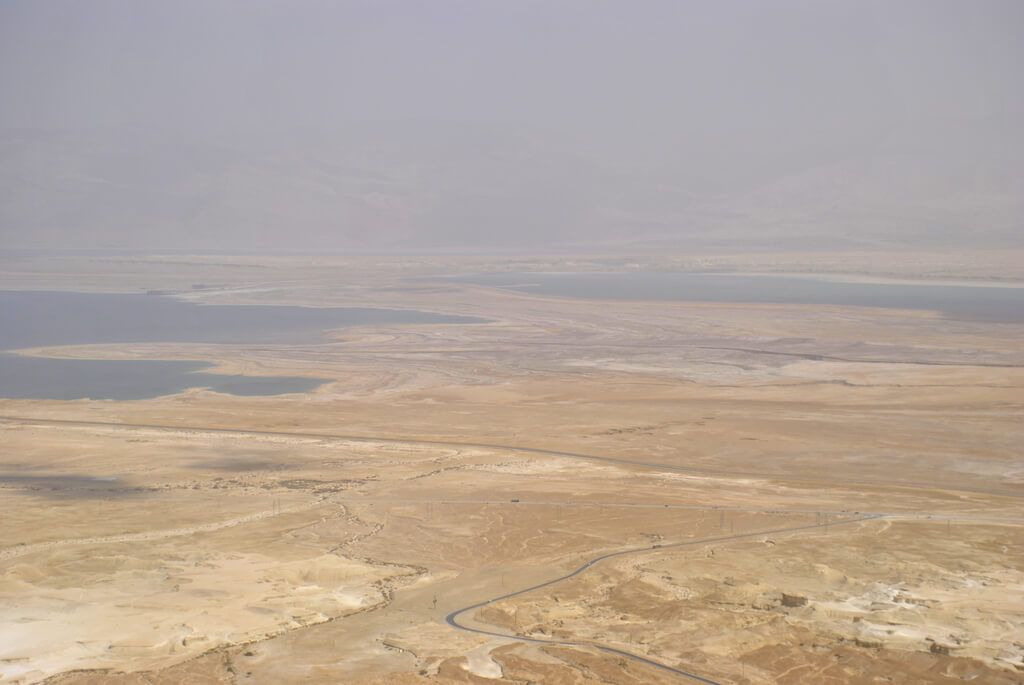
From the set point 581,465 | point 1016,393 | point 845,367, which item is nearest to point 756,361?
point 845,367

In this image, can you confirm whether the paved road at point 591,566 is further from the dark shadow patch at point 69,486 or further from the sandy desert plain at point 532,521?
the dark shadow patch at point 69,486

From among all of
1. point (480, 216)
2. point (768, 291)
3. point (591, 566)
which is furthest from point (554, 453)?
point (480, 216)

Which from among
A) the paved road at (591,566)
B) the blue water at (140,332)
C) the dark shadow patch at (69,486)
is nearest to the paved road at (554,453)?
the paved road at (591,566)

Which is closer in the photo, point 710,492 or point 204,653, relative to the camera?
point 204,653

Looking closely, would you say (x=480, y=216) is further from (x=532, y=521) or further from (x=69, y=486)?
(x=532, y=521)

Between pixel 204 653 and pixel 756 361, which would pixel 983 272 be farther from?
pixel 204 653
